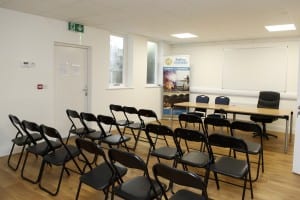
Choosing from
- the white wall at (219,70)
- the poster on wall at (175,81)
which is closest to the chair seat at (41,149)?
the poster on wall at (175,81)

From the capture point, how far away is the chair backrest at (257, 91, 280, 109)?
19.3ft

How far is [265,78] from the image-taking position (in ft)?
21.6

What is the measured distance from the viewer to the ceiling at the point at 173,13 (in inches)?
147

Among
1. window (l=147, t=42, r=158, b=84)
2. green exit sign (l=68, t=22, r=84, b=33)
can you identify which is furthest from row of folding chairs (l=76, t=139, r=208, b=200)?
window (l=147, t=42, r=158, b=84)

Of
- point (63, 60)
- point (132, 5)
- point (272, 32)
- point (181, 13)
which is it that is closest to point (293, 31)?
point (272, 32)

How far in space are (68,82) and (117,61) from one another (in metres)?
1.67

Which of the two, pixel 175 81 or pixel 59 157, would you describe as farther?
pixel 175 81

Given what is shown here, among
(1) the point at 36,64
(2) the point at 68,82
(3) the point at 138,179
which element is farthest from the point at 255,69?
(3) the point at 138,179

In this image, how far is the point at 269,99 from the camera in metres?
6.00

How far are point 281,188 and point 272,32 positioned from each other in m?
3.94

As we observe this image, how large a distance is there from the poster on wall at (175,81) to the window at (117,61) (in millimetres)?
1588

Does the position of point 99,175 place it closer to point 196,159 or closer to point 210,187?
point 196,159

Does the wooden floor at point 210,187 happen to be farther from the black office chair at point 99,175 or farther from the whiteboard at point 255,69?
the whiteboard at point 255,69

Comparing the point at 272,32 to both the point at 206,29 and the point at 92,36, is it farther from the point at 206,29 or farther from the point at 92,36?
the point at 92,36
